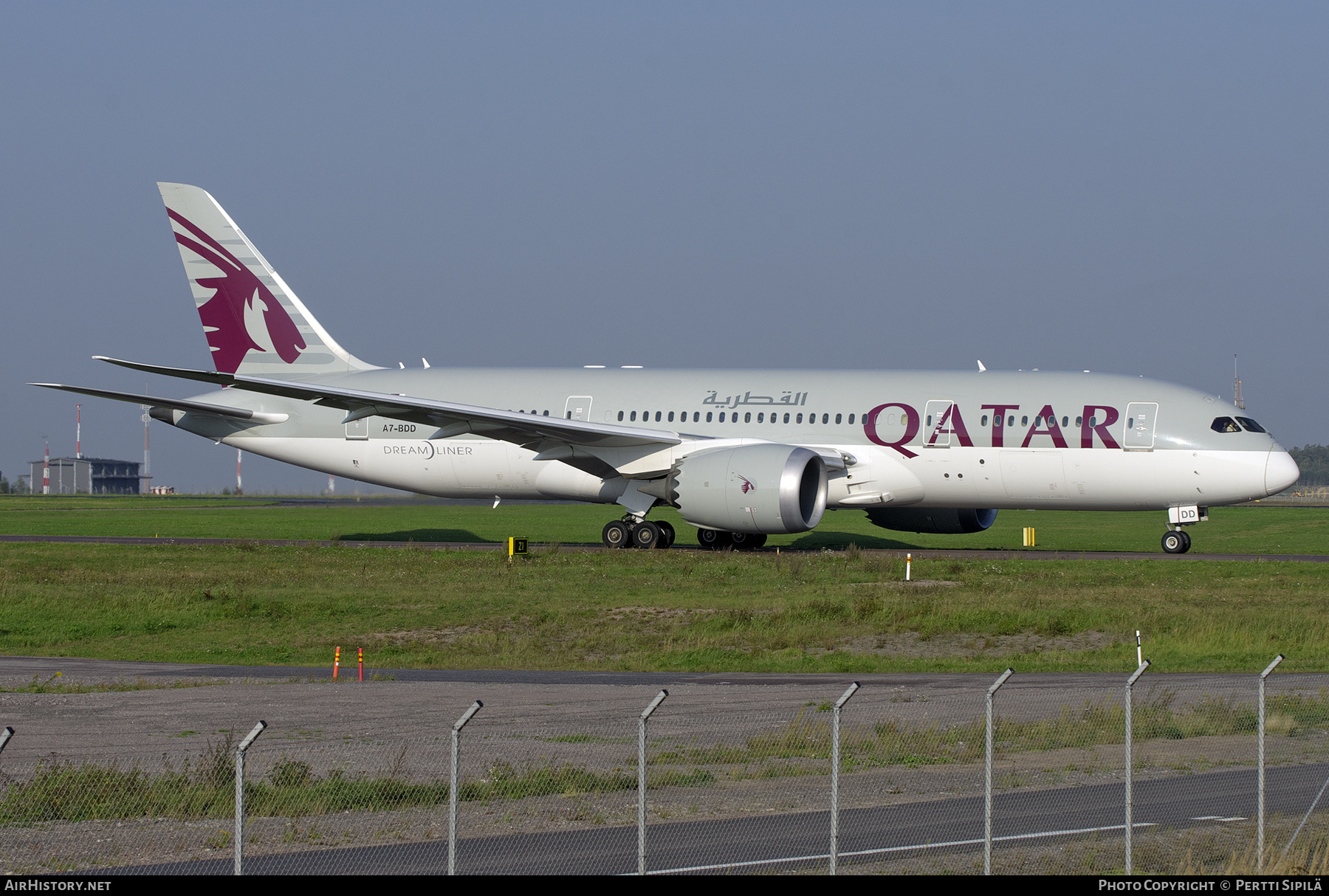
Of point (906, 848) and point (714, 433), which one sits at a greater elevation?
point (714, 433)

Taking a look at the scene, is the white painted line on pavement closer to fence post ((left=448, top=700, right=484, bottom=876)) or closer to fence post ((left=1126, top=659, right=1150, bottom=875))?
fence post ((left=1126, top=659, right=1150, bottom=875))

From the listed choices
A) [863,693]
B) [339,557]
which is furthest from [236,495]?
[863,693]

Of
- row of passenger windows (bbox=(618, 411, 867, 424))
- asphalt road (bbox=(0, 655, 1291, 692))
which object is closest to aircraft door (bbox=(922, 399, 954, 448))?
row of passenger windows (bbox=(618, 411, 867, 424))

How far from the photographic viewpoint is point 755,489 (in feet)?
114

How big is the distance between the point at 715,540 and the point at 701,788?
2645 cm

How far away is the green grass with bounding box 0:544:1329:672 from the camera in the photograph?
79.5 feet

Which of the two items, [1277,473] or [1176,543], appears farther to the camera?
[1176,543]

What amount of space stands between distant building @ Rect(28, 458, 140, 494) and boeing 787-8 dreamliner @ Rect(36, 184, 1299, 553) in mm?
106909

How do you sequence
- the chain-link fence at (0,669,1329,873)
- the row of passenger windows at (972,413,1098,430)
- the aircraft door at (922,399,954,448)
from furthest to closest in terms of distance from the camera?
the aircraft door at (922,399,954,448)
the row of passenger windows at (972,413,1098,430)
the chain-link fence at (0,669,1329,873)

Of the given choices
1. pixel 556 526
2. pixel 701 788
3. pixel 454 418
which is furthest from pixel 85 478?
pixel 701 788

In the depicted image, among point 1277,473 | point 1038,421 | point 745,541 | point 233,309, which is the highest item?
point 233,309

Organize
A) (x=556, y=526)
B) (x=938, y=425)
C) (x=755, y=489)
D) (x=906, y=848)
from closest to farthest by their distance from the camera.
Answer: (x=906, y=848), (x=755, y=489), (x=938, y=425), (x=556, y=526)

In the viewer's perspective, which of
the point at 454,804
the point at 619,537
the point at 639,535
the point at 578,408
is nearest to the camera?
the point at 454,804

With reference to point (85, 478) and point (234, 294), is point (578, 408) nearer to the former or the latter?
point (234, 294)
